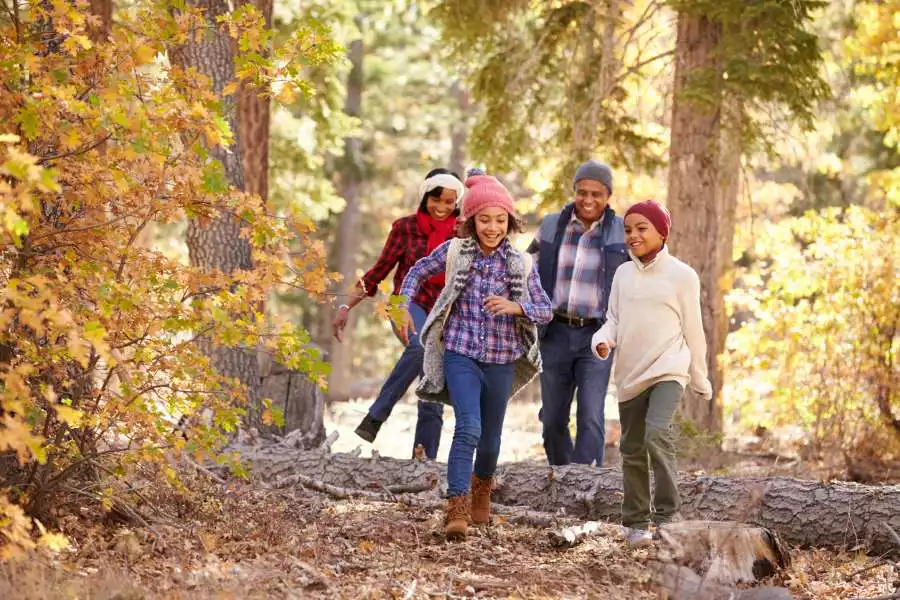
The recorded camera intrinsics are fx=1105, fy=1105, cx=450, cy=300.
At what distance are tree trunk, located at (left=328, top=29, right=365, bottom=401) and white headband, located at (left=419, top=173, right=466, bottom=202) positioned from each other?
1544 cm

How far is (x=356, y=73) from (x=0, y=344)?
1941 cm

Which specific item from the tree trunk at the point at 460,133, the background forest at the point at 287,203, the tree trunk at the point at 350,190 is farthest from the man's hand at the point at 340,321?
the tree trunk at the point at 460,133

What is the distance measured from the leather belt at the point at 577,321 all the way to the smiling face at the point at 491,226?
1.20 metres

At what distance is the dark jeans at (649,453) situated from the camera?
18.9 feet

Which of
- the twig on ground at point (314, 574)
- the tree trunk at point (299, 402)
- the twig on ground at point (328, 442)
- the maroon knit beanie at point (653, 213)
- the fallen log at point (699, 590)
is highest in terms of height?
Result: the maroon knit beanie at point (653, 213)

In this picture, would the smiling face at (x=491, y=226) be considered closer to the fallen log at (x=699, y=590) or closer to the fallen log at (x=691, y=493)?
the fallen log at (x=691, y=493)

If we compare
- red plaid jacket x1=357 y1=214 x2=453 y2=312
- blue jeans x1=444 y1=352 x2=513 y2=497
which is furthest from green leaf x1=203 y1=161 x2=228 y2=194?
red plaid jacket x1=357 y1=214 x2=453 y2=312

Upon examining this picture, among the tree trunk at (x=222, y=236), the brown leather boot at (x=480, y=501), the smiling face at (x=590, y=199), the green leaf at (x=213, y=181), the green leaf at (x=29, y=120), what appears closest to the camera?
the green leaf at (x=29, y=120)

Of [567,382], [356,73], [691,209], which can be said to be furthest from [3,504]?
[356,73]

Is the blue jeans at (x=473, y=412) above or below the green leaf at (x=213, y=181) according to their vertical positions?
below

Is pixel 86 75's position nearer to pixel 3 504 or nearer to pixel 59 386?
pixel 59 386

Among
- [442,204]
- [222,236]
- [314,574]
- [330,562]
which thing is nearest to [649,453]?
[330,562]

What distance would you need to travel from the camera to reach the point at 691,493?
6504 mm

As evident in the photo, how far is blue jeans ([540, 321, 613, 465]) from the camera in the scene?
726 cm
